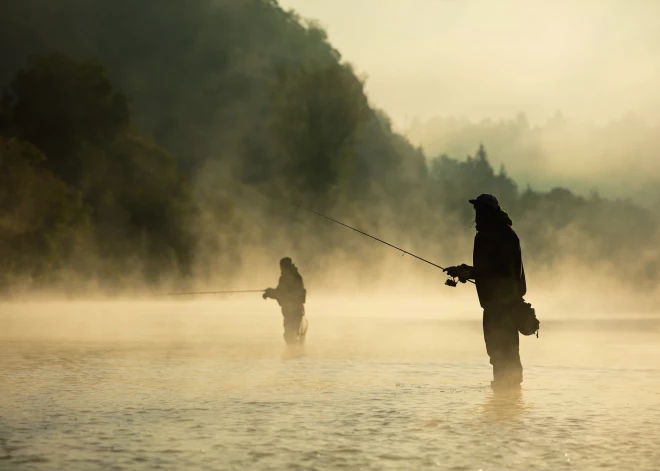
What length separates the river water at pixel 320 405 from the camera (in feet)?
30.0

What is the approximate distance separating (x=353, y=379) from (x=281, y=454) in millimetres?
6429

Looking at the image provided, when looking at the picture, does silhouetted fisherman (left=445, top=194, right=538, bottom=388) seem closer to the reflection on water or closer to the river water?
the reflection on water

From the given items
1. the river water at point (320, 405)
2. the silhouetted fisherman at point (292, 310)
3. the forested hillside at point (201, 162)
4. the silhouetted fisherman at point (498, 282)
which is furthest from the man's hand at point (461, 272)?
the forested hillside at point (201, 162)

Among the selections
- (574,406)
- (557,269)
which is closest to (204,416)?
(574,406)

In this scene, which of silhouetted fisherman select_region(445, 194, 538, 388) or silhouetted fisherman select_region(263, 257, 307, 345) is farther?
silhouetted fisherman select_region(263, 257, 307, 345)

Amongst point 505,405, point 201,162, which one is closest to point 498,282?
point 505,405

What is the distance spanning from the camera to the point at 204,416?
37.8ft

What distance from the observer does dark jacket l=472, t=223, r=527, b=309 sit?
13.6 m

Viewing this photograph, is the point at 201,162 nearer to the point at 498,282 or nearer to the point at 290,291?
the point at 290,291

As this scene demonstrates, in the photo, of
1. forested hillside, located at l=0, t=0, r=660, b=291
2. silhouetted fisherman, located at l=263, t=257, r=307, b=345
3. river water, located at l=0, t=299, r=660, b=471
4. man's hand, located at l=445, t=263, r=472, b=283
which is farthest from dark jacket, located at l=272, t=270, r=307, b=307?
forested hillside, located at l=0, t=0, r=660, b=291

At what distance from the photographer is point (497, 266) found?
1361cm

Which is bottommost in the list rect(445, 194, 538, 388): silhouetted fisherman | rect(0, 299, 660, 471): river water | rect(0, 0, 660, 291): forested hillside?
rect(0, 299, 660, 471): river water

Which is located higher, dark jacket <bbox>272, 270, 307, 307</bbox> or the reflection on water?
dark jacket <bbox>272, 270, 307, 307</bbox>

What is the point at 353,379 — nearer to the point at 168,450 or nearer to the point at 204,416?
the point at 204,416
